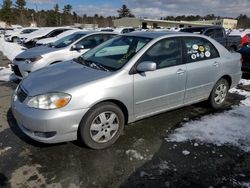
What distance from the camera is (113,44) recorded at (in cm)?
487

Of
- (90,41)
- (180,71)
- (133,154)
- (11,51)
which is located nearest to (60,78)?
(133,154)

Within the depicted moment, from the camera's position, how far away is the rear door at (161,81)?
3994 mm

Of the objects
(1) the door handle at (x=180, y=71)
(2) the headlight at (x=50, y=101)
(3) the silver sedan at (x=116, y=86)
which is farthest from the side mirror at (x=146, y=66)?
(2) the headlight at (x=50, y=101)

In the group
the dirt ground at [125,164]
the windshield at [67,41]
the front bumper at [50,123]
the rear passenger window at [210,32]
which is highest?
the rear passenger window at [210,32]

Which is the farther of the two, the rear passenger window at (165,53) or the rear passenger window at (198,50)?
the rear passenger window at (198,50)

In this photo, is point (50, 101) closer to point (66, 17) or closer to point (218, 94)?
point (218, 94)

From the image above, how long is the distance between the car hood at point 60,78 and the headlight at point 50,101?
78 millimetres

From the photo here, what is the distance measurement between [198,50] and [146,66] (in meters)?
1.52

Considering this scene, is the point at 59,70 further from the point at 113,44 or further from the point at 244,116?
the point at 244,116

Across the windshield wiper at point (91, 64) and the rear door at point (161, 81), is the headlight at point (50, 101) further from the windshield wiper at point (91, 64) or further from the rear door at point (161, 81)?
the rear door at point (161, 81)

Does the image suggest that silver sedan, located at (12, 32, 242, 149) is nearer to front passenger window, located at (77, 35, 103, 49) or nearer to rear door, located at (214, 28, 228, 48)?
front passenger window, located at (77, 35, 103, 49)

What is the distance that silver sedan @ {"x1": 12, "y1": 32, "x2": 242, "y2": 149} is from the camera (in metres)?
3.37

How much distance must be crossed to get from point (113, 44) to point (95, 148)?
2069mm

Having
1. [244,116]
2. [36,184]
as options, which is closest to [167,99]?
[244,116]
